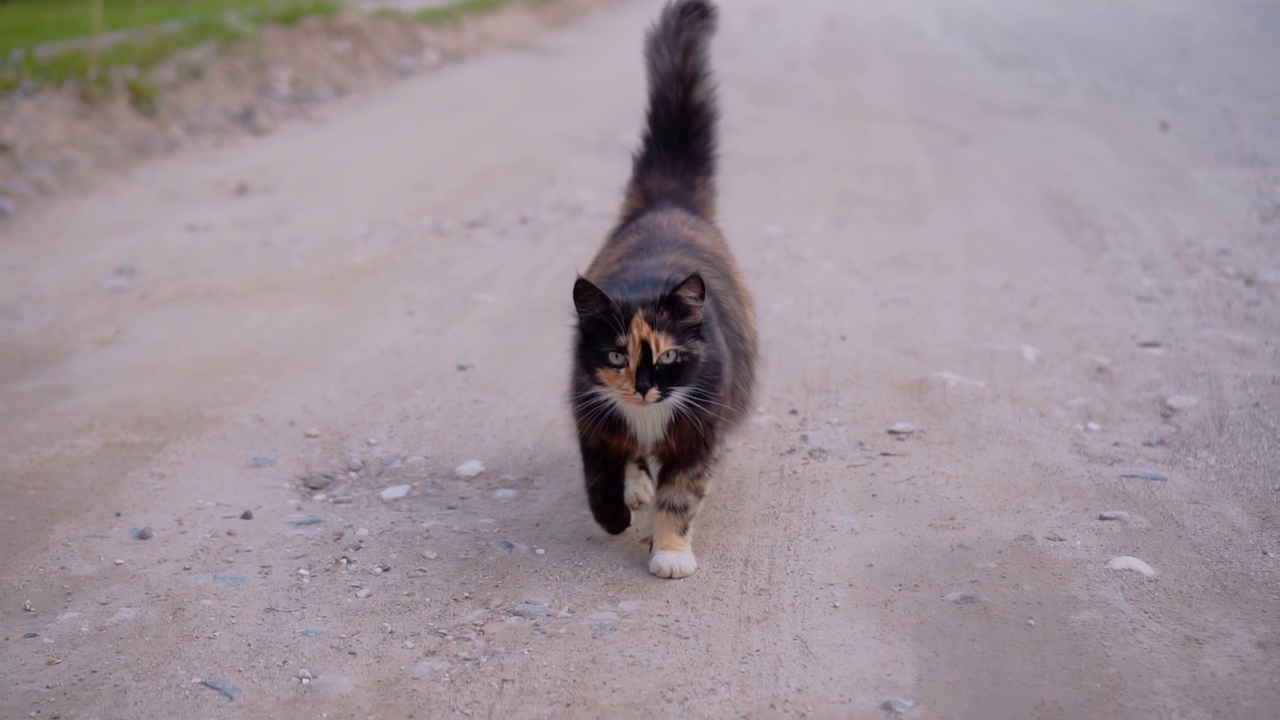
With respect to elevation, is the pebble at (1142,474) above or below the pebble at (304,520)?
above

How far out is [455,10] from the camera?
1470cm

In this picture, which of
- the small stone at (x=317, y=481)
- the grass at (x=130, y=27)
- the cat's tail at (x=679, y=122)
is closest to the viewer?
the small stone at (x=317, y=481)

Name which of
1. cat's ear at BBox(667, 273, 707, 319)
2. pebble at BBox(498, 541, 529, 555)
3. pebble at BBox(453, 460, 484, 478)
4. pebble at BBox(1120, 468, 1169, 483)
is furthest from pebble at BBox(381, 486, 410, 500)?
pebble at BBox(1120, 468, 1169, 483)

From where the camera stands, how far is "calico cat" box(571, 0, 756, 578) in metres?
4.12

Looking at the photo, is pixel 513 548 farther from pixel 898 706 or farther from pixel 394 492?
pixel 898 706

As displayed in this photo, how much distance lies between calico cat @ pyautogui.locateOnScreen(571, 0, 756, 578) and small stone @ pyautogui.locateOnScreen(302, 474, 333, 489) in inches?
51.0

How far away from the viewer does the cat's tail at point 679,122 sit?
18.3 ft

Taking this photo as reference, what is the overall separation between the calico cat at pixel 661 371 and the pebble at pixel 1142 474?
158 cm

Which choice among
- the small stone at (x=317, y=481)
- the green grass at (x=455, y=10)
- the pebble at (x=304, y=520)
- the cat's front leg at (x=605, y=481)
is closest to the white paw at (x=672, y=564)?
the cat's front leg at (x=605, y=481)

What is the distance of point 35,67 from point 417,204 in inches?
183

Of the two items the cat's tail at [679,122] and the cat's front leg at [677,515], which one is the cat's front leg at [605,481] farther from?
the cat's tail at [679,122]

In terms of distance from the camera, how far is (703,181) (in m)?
Result: 5.69

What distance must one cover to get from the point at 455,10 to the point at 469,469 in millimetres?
10903

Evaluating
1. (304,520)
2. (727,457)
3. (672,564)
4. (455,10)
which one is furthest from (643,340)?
(455,10)
